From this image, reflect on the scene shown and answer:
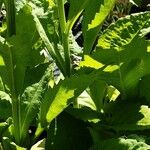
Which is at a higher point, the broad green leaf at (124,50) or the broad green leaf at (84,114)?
the broad green leaf at (124,50)

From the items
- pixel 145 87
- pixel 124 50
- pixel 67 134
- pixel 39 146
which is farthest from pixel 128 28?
pixel 39 146

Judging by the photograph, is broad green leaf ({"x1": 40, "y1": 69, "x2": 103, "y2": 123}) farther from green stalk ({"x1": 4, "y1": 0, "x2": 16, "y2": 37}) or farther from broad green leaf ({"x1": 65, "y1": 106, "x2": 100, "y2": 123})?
green stalk ({"x1": 4, "y1": 0, "x2": 16, "y2": 37})

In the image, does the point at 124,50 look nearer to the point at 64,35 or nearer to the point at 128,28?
the point at 128,28

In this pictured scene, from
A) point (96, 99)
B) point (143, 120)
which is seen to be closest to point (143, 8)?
point (96, 99)

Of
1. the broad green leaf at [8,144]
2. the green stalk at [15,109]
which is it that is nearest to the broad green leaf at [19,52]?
the green stalk at [15,109]

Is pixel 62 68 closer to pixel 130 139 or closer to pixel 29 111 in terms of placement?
pixel 29 111

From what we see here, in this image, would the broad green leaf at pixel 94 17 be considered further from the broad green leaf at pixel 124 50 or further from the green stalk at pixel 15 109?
the green stalk at pixel 15 109
